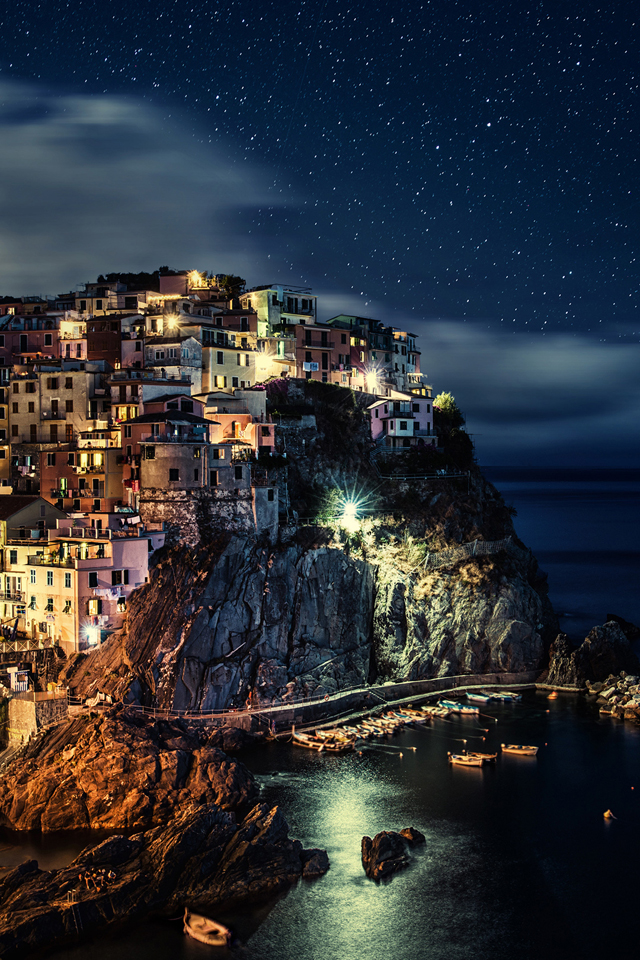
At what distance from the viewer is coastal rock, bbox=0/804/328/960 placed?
32.3 meters

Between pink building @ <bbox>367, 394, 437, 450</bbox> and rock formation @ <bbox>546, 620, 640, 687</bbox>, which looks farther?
pink building @ <bbox>367, 394, 437, 450</bbox>

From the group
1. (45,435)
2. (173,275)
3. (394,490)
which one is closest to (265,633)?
(394,490)

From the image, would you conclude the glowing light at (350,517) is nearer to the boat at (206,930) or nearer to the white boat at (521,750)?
the white boat at (521,750)

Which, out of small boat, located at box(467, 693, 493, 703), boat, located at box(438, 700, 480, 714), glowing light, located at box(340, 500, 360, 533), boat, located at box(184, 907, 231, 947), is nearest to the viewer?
boat, located at box(184, 907, 231, 947)

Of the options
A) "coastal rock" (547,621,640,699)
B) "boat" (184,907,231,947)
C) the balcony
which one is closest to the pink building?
the balcony

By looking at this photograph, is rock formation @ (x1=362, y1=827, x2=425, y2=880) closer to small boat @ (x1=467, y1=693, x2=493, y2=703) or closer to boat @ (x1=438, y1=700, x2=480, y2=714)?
boat @ (x1=438, y1=700, x2=480, y2=714)

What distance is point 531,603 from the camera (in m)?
66.8

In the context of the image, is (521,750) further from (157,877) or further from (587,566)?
(587,566)

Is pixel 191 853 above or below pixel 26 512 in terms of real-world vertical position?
below

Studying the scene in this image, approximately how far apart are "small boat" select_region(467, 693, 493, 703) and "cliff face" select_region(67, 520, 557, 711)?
2953mm

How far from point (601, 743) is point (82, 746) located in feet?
103

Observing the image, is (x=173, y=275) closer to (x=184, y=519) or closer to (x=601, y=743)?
(x=184, y=519)

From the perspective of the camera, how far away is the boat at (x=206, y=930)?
32.2m

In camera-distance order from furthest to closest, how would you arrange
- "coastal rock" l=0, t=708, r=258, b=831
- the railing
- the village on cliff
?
1. the railing
2. the village on cliff
3. "coastal rock" l=0, t=708, r=258, b=831
